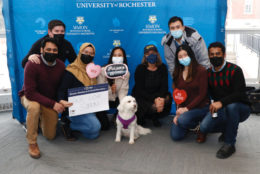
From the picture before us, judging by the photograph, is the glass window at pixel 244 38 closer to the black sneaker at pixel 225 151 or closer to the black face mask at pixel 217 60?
the black face mask at pixel 217 60

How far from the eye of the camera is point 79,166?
259cm

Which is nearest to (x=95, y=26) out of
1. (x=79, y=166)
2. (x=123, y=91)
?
(x=123, y=91)

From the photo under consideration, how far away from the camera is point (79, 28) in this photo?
3.96 metres

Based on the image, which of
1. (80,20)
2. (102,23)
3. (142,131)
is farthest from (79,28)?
(142,131)

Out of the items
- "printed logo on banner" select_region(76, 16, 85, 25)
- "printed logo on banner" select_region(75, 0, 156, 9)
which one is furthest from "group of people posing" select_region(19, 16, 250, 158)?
"printed logo on banner" select_region(75, 0, 156, 9)

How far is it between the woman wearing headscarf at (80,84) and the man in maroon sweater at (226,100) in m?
1.43

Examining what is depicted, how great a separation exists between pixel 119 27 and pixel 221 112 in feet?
6.84

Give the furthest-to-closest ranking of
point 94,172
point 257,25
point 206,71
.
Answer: point 257,25
point 206,71
point 94,172

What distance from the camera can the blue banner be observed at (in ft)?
12.2

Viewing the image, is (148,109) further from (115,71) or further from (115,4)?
(115,4)

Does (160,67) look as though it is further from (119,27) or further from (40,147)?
(40,147)

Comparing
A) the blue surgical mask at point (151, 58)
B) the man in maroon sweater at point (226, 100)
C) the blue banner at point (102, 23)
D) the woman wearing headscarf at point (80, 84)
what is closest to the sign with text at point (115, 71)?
the woman wearing headscarf at point (80, 84)

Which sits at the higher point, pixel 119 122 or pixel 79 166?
pixel 119 122

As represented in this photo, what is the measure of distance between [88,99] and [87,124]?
1.14 feet
